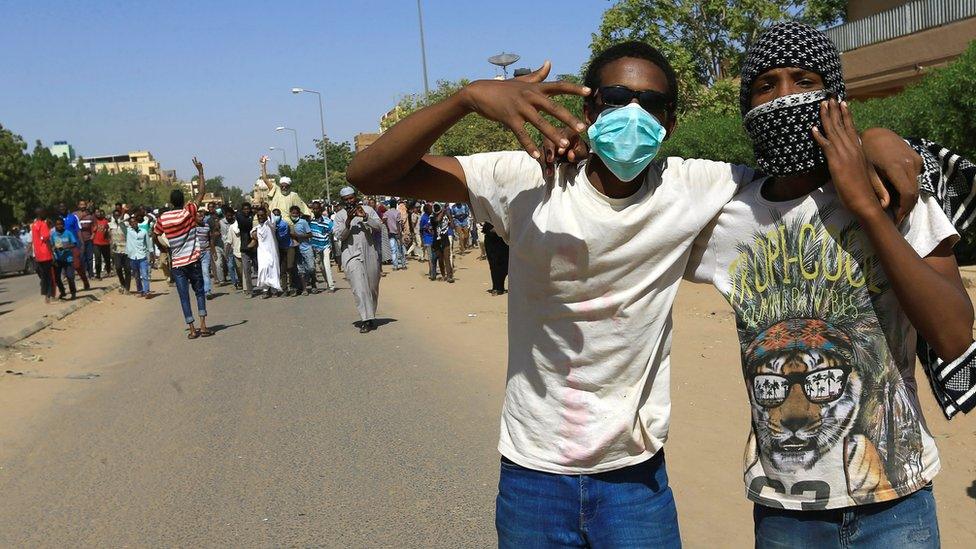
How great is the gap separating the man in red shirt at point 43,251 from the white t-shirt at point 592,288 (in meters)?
18.1

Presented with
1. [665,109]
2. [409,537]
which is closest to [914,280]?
[665,109]

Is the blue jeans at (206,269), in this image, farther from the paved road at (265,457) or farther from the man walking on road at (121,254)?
the paved road at (265,457)

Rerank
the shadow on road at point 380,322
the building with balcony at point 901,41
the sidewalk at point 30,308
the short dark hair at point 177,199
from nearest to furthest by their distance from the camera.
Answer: the shadow on road at point 380,322, the short dark hair at point 177,199, the sidewalk at point 30,308, the building with balcony at point 901,41

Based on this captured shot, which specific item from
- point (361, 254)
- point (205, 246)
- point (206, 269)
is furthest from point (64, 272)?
point (361, 254)

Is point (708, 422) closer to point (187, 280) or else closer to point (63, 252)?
point (187, 280)

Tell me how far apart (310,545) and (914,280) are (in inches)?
136

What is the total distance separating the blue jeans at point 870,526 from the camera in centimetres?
194

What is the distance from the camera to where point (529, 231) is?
2.15 metres

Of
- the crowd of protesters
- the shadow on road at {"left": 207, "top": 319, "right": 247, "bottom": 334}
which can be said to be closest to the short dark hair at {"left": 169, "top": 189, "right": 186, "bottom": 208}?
the crowd of protesters

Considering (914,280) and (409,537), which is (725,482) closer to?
(409,537)

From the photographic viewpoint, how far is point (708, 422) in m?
6.23

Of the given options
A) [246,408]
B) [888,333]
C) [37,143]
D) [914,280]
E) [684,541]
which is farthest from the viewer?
[37,143]

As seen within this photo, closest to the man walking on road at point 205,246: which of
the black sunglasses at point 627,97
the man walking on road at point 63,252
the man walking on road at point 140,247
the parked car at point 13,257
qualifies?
the man walking on road at point 140,247

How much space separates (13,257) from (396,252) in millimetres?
18038
